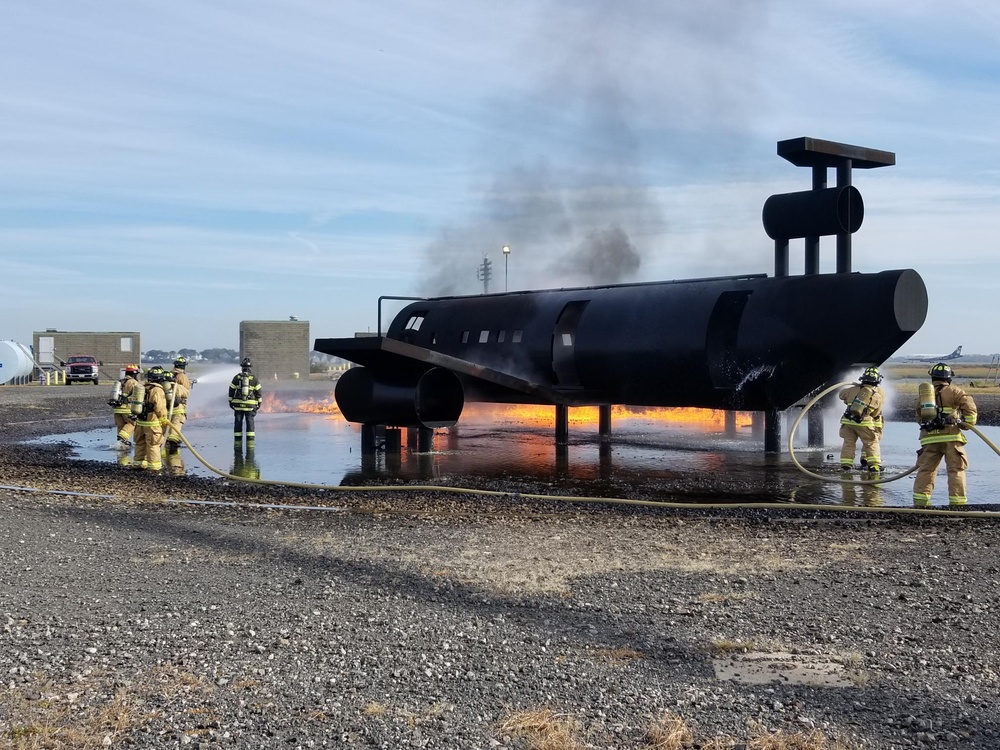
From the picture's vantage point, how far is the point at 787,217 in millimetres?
16938

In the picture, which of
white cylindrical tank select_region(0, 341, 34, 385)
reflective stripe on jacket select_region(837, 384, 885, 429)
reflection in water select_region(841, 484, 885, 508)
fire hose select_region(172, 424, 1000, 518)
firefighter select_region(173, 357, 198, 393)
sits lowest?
reflection in water select_region(841, 484, 885, 508)

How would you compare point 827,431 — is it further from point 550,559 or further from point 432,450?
point 550,559

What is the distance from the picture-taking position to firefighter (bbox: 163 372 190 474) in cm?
1750

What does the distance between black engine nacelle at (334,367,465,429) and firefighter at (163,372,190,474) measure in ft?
9.61

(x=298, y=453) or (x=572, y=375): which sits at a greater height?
(x=572, y=375)

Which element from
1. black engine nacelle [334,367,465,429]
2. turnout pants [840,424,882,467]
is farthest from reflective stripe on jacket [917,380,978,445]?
black engine nacelle [334,367,465,429]

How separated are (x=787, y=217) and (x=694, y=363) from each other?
3.07 meters

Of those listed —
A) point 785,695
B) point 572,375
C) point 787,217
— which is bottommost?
point 785,695

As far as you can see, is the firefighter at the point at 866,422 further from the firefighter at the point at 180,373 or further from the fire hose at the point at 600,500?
the firefighter at the point at 180,373

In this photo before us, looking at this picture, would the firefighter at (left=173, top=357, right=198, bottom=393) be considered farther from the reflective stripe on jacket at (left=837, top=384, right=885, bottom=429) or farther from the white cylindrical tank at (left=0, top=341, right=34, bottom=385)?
the white cylindrical tank at (left=0, top=341, right=34, bottom=385)

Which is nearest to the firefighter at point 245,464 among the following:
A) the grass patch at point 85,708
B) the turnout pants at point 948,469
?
the turnout pants at point 948,469

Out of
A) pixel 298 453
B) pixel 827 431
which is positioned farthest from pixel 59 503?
pixel 827 431

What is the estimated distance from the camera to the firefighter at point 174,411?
17.5 metres

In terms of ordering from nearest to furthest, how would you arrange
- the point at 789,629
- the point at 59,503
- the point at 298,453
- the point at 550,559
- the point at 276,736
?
the point at 276,736 < the point at 789,629 < the point at 550,559 < the point at 59,503 < the point at 298,453
